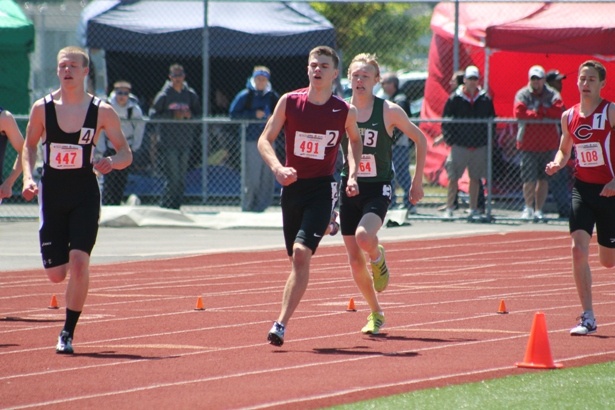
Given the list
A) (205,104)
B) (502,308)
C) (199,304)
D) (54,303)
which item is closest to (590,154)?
(502,308)

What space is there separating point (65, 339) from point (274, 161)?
1928mm

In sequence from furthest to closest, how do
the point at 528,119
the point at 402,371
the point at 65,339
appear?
the point at 528,119, the point at 65,339, the point at 402,371

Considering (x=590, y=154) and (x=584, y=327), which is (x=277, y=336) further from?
(x=590, y=154)

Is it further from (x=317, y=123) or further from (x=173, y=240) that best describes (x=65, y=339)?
(x=173, y=240)

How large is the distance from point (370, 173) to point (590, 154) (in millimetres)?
1750

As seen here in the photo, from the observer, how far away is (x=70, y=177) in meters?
8.70

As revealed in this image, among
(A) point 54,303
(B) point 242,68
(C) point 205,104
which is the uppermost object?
(B) point 242,68

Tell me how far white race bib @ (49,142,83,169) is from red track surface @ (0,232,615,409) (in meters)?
1.33

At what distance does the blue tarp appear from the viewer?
2189cm

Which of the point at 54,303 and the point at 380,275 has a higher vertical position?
the point at 380,275

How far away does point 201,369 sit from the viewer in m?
7.88

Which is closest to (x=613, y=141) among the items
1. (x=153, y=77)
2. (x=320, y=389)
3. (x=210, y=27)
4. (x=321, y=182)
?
(x=321, y=182)

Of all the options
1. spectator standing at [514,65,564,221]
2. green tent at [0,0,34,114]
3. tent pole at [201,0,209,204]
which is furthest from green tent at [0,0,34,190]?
spectator standing at [514,65,564,221]

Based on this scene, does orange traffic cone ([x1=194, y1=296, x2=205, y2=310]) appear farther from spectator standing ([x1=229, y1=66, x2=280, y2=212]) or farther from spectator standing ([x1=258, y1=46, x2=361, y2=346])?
spectator standing ([x1=229, y1=66, x2=280, y2=212])
